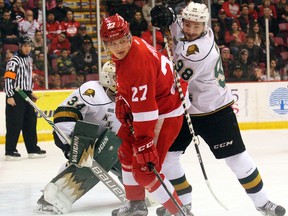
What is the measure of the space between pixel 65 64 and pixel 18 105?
2.10 metres

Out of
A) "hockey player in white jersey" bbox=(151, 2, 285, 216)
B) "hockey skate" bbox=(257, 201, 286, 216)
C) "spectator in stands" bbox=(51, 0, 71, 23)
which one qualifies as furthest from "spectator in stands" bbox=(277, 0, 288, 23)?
"hockey skate" bbox=(257, 201, 286, 216)

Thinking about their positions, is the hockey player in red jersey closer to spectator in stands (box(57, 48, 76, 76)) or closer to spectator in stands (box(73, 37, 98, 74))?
spectator in stands (box(57, 48, 76, 76))

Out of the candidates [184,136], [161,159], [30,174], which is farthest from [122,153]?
[30,174]

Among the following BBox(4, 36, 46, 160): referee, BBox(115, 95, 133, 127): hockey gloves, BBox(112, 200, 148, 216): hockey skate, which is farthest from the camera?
BBox(4, 36, 46, 160): referee

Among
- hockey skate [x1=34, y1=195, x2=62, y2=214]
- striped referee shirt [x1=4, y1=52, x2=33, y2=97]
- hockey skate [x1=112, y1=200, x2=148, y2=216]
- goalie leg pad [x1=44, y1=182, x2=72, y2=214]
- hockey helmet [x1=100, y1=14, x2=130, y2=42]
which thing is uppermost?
hockey helmet [x1=100, y1=14, x2=130, y2=42]

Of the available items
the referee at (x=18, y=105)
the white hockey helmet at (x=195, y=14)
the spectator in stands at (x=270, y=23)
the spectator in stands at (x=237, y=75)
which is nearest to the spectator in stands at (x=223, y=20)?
the spectator in stands at (x=270, y=23)

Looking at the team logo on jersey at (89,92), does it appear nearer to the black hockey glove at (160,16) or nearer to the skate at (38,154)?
the black hockey glove at (160,16)

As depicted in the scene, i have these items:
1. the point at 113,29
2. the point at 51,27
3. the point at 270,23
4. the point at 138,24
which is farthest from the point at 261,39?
the point at 113,29

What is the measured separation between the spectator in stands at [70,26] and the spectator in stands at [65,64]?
0.77 ft

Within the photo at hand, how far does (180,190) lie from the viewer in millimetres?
3725

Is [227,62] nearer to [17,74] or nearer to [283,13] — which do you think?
[283,13]

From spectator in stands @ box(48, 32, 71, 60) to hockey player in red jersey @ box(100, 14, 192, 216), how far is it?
5576mm

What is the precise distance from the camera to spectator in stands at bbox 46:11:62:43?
8.84 metres

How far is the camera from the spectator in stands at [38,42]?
28.6 ft
